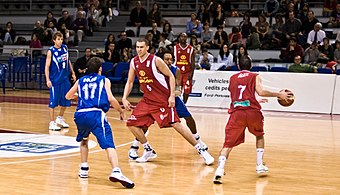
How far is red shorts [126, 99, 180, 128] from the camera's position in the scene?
9422mm

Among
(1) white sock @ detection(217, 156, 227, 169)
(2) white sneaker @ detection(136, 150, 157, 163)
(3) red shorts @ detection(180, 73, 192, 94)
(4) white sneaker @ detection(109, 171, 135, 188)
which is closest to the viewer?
(4) white sneaker @ detection(109, 171, 135, 188)

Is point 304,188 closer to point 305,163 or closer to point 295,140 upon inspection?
point 305,163

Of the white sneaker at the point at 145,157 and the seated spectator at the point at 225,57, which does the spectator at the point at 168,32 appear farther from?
the white sneaker at the point at 145,157

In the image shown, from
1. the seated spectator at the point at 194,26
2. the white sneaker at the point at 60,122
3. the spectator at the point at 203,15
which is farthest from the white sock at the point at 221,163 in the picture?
the spectator at the point at 203,15

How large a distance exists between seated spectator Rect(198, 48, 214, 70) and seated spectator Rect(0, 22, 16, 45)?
365 inches

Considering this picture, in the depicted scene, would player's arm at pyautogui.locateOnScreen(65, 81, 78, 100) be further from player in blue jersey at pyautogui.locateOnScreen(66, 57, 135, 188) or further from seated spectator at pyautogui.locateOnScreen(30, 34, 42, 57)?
seated spectator at pyautogui.locateOnScreen(30, 34, 42, 57)

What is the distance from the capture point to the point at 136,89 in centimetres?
2269

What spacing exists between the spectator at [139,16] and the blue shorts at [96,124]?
17.1 metres

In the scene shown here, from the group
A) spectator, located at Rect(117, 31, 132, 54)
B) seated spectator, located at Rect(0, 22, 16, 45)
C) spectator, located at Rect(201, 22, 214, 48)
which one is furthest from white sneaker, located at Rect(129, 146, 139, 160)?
seated spectator, located at Rect(0, 22, 16, 45)

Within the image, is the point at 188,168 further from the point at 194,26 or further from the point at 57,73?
the point at 194,26

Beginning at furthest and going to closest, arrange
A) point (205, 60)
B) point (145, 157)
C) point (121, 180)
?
1. point (205, 60)
2. point (145, 157)
3. point (121, 180)

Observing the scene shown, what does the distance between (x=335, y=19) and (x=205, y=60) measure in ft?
16.1

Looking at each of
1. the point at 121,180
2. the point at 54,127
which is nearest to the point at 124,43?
the point at 54,127

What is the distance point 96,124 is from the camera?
26.6ft
